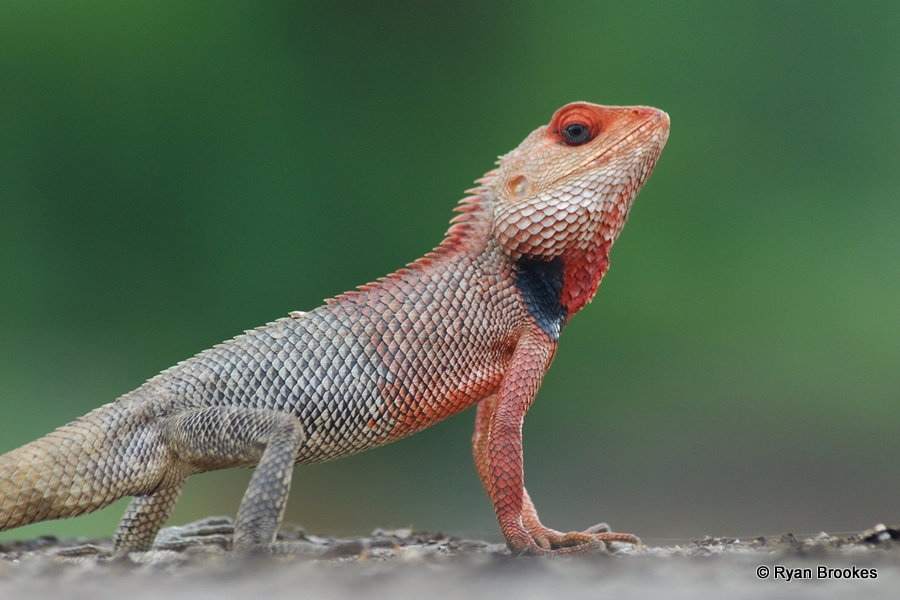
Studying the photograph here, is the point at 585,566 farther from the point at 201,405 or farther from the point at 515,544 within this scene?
the point at 201,405

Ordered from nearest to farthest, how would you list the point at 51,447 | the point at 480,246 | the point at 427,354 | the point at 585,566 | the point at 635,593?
1. the point at 635,593
2. the point at 585,566
3. the point at 51,447
4. the point at 427,354
5. the point at 480,246

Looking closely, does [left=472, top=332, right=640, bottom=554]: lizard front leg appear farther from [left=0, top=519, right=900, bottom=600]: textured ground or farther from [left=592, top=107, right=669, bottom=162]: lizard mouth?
[left=592, top=107, right=669, bottom=162]: lizard mouth

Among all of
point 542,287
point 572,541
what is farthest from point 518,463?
point 542,287

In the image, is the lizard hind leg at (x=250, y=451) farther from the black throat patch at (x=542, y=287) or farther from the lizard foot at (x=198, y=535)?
the black throat patch at (x=542, y=287)

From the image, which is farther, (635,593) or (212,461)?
(212,461)

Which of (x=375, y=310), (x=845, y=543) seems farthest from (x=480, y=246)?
(x=845, y=543)
